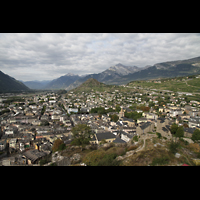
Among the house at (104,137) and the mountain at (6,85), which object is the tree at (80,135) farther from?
the mountain at (6,85)

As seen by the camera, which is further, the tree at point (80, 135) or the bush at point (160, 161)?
the tree at point (80, 135)

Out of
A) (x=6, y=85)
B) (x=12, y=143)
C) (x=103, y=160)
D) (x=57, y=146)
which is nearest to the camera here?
(x=103, y=160)

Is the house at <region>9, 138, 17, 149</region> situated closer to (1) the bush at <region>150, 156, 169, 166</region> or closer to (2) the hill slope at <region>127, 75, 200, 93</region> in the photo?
(1) the bush at <region>150, 156, 169, 166</region>

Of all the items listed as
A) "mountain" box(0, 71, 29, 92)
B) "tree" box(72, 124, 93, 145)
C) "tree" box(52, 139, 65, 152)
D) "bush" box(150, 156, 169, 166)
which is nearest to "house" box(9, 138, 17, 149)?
"tree" box(52, 139, 65, 152)

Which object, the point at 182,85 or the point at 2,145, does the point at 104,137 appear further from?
the point at 182,85

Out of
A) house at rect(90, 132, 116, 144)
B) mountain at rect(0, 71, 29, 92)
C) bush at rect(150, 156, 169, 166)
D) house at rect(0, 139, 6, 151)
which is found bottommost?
house at rect(0, 139, 6, 151)

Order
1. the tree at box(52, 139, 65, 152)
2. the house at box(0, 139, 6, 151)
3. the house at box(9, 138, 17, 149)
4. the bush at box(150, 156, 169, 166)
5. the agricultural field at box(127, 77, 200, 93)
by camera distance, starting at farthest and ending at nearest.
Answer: the agricultural field at box(127, 77, 200, 93) < the house at box(9, 138, 17, 149) < the house at box(0, 139, 6, 151) < the tree at box(52, 139, 65, 152) < the bush at box(150, 156, 169, 166)

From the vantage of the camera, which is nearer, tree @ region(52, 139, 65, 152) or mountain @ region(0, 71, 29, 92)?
tree @ region(52, 139, 65, 152)

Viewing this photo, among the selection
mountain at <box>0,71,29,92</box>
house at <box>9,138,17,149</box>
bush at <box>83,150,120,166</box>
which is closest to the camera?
bush at <box>83,150,120,166</box>

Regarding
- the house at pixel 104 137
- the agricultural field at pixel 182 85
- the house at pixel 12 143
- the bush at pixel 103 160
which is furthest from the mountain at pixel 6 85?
the bush at pixel 103 160

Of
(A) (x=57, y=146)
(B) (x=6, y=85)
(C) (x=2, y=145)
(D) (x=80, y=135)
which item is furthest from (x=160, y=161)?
(B) (x=6, y=85)

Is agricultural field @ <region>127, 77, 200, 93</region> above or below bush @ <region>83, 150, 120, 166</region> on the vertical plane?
above
